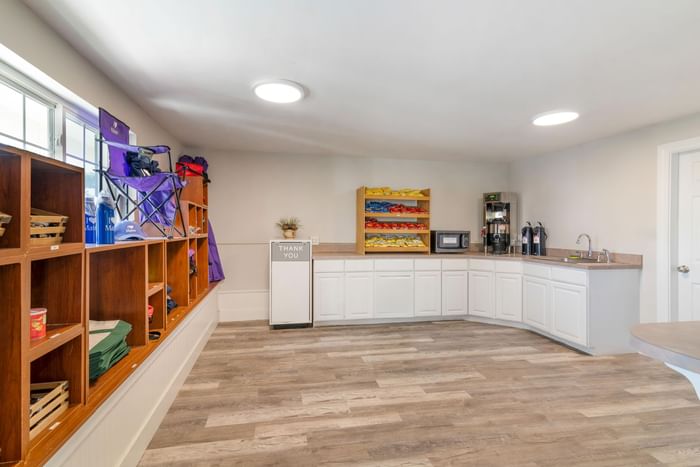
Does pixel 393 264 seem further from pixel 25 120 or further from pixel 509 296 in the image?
pixel 25 120

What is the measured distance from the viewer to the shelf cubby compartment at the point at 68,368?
129 centimetres

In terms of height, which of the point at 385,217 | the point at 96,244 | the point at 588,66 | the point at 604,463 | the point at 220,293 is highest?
the point at 588,66

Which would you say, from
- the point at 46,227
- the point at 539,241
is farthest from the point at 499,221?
the point at 46,227

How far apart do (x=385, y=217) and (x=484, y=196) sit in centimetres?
156

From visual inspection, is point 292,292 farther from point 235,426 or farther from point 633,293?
point 633,293

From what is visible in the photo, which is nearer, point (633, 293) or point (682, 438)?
point (682, 438)

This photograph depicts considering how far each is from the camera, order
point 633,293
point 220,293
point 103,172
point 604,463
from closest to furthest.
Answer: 1. point 604,463
2. point 103,172
3. point 633,293
4. point 220,293

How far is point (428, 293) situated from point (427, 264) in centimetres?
40

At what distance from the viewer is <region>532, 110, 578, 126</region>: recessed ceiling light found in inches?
117

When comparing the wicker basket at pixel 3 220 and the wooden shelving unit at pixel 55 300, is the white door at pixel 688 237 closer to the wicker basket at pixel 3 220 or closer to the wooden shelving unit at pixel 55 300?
the wooden shelving unit at pixel 55 300

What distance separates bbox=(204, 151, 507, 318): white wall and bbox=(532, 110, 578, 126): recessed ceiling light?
2.07 metres

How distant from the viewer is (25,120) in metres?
1.80

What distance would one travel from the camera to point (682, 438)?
6.54 feet

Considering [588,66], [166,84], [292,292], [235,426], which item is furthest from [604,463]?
[166,84]
